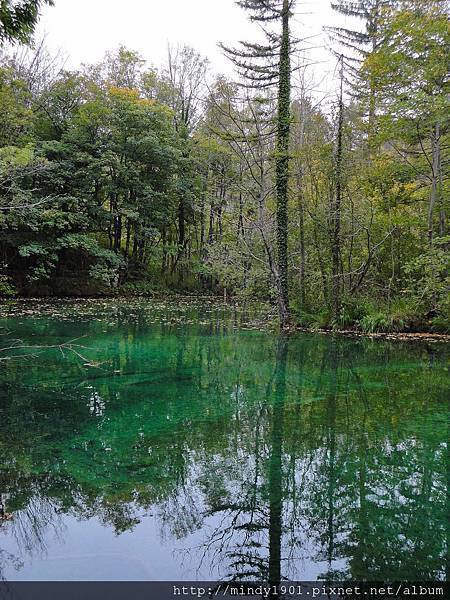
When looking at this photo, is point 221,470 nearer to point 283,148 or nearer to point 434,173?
point 434,173

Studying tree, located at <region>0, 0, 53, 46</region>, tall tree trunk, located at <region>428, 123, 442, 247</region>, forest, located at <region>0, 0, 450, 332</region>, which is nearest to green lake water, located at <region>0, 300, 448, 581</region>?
forest, located at <region>0, 0, 450, 332</region>

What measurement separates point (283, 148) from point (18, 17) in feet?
28.7

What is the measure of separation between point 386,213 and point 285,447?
10.3 metres

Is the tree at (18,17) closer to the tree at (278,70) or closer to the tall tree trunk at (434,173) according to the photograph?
the tree at (278,70)

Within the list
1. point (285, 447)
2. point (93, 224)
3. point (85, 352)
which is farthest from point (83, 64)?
point (285, 447)

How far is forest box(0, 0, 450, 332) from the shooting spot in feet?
38.3

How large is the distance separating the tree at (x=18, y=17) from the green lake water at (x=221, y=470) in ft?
14.6

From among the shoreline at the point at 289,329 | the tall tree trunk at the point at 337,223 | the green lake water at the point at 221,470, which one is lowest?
the green lake water at the point at 221,470

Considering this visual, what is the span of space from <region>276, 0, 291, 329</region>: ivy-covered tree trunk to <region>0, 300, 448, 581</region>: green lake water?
214 inches

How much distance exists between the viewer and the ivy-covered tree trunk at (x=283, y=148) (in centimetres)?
1304

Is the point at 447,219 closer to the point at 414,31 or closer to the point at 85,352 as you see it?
the point at 414,31

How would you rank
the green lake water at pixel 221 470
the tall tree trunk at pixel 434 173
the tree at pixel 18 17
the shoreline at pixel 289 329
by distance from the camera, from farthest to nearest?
the shoreline at pixel 289 329
the tall tree trunk at pixel 434 173
the tree at pixel 18 17
the green lake water at pixel 221 470

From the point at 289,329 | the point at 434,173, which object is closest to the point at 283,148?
the point at 434,173

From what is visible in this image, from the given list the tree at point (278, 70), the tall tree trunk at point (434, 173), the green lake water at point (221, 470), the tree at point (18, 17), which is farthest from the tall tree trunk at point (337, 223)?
the tree at point (18, 17)
